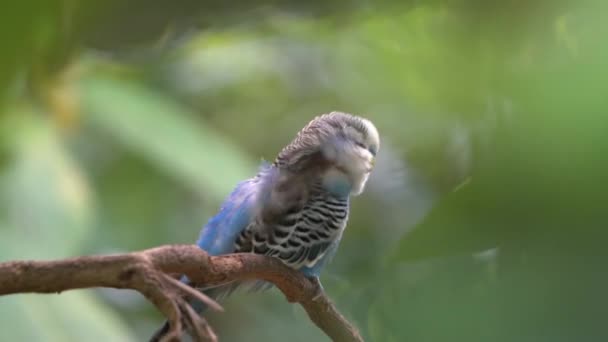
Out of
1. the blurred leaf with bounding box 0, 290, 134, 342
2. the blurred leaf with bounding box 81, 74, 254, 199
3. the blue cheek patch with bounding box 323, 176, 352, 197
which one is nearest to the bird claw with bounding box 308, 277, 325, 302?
the blue cheek patch with bounding box 323, 176, 352, 197

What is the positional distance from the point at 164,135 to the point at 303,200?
62.9 inches

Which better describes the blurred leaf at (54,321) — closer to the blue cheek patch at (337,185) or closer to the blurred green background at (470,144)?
the blurred green background at (470,144)

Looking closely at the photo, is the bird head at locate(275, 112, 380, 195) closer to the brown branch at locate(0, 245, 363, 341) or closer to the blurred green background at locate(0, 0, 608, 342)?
the blurred green background at locate(0, 0, 608, 342)

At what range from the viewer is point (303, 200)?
1.09m

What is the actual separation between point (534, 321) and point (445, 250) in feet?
0.24

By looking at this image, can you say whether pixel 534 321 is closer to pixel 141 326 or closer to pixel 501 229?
pixel 501 229

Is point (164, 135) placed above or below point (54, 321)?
above

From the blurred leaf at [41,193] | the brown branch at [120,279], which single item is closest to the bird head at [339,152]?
the brown branch at [120,279]

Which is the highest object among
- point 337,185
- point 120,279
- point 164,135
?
point 164,135

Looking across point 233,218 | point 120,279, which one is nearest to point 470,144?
point 120,279

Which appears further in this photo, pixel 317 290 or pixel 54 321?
pixel 54 321

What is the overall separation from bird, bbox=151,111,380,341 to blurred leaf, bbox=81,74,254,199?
1.02 m

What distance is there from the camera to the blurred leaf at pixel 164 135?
2473 millimetres

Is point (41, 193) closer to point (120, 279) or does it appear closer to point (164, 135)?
point (164, 135)
